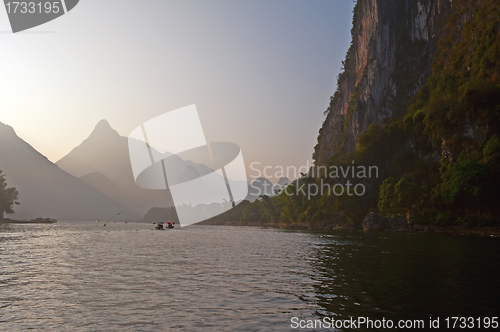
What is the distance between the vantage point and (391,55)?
142 meters

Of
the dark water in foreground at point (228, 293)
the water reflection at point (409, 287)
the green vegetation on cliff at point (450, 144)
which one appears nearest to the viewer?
the dark water in foreground at point (228, 293)

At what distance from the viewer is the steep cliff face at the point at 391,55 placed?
12831 centimetres

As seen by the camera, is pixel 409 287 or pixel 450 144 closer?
pixel 409 287

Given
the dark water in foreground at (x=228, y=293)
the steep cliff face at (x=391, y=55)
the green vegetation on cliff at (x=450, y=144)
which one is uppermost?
the steep cliff face at (x=391, y=55)

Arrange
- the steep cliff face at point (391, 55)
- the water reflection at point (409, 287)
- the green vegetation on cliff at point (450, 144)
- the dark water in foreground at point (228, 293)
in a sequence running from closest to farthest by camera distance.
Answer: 1. the dark water in foreground at point (228, 293)
2. the water reflection at point (409, 287)
3. the green vegetation on cliff at point (450, 144)
4. the steep cliff face at point (391, 55)

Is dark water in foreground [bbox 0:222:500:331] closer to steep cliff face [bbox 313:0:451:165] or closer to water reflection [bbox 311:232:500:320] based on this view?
water reflection [bbox 311:232:500:320]

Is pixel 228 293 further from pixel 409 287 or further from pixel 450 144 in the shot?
pixel 450 144

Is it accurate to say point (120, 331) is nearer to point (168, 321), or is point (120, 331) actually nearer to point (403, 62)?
point (168, 321)

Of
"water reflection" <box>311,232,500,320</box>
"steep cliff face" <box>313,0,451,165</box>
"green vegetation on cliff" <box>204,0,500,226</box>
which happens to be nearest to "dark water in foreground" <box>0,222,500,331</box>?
"water reflection" <box>311,232,500,320</box>

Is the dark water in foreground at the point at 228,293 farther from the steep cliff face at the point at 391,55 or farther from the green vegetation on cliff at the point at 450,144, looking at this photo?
the steep cliff face at the point at 391,55

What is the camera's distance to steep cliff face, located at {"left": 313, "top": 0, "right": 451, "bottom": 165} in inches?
5052

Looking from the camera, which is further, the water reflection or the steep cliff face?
the steep cliff face

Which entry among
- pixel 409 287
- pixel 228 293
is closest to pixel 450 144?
pixel 409 287

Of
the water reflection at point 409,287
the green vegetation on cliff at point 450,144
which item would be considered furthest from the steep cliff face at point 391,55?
the water reflection at point 409,287
